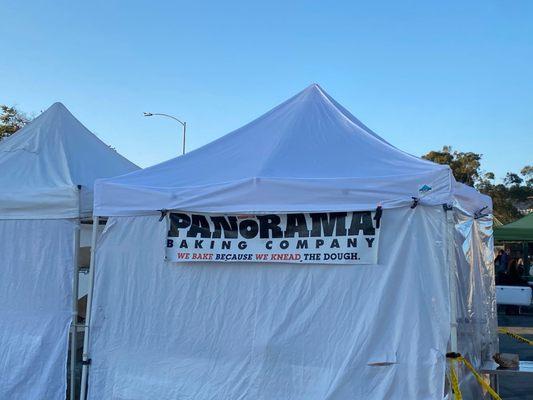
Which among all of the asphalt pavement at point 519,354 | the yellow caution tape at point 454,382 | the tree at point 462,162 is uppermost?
the tree at point 462,162

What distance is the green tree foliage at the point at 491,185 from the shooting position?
1747 inches

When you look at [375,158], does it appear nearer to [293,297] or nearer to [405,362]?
[293,297]

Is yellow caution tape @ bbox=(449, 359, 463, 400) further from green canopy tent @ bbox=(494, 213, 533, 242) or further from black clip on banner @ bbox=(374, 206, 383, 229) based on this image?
green canopy tent @ bbox=(494, 213, 533, 242)

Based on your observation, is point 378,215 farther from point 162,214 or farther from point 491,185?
point 491,185

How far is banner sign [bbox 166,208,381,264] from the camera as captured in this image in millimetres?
4930

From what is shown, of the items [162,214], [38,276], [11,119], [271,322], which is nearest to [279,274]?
[271,322]

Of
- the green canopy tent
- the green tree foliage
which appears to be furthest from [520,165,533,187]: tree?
the green canopy tent

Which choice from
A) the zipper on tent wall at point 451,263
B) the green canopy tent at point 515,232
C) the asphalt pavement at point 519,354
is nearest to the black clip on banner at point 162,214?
the zipper on tent wall at point 451,263

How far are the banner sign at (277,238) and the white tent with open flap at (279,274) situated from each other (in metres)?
0.01

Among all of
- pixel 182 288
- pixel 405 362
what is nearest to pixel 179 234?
pixel 182 288

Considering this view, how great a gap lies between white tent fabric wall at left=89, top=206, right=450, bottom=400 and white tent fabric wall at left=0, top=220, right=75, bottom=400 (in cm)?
66

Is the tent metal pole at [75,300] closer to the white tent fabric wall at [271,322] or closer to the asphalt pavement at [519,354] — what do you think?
the white tent fabric wall at [271,322]

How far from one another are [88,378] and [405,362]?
127 inches

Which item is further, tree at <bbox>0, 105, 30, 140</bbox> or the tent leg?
tree at <bbox>0, 105, 30, 140</bbox>
